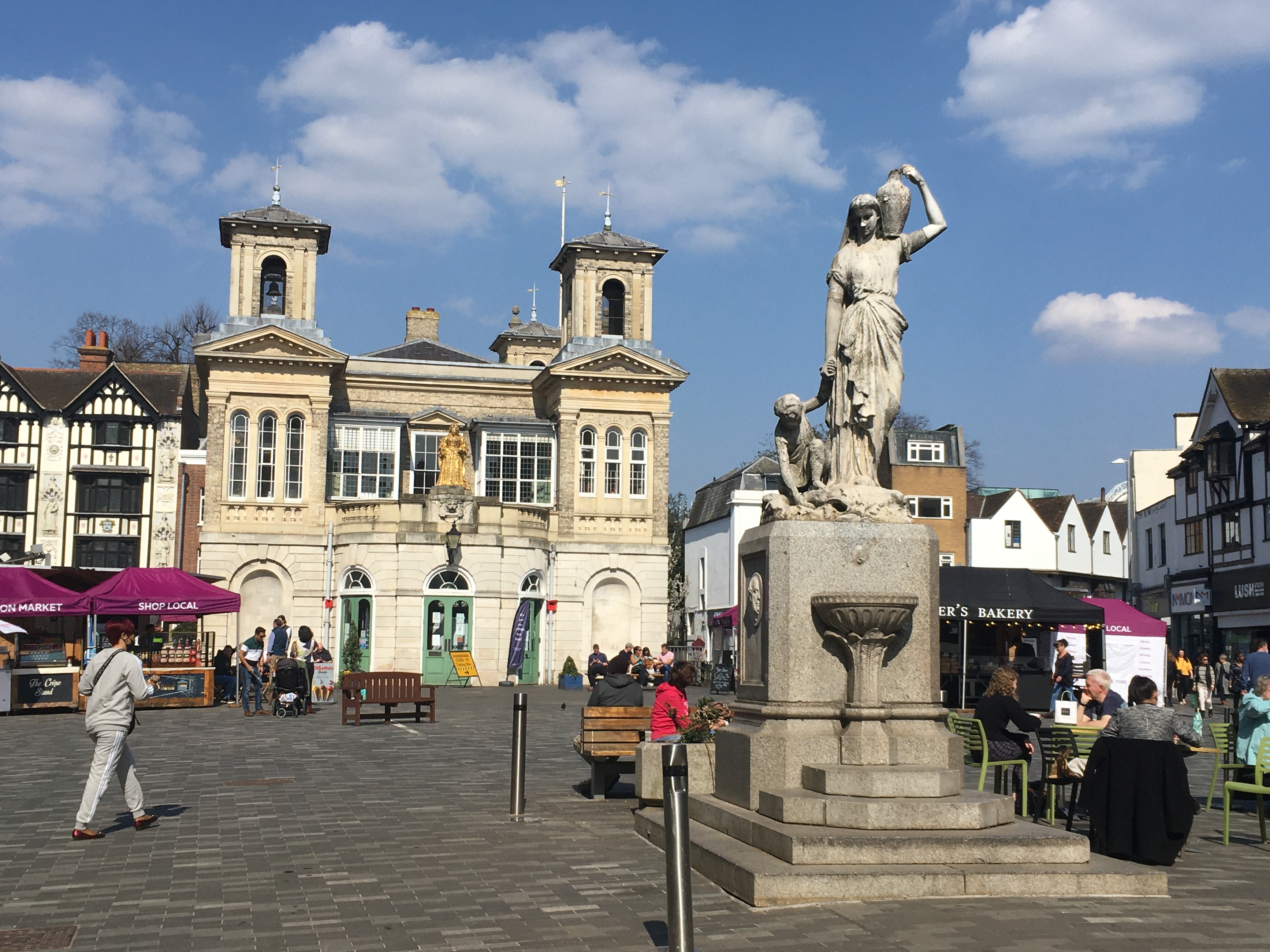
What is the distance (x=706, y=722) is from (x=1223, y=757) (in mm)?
6691

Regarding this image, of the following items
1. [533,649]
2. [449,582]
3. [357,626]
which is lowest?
[533,649]

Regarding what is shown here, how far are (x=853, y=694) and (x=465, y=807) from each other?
4.38m

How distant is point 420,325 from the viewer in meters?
53.0

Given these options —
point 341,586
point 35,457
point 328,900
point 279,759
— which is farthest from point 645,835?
point 35,457

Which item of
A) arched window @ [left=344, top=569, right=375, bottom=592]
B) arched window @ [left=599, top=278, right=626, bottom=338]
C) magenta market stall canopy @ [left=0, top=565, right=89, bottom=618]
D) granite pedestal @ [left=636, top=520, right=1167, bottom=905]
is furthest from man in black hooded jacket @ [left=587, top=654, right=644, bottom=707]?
arched window @ [left=599, top=278, right=626, bottom=338]

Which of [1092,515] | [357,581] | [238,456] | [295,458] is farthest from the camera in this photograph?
[1092,515]

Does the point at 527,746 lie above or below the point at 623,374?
below

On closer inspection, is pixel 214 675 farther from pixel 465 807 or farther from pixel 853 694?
pixel 853 694

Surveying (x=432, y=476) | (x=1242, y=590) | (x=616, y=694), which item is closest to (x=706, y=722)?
(x=616, y=694)

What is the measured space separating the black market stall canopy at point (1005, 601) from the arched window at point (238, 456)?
82.2ft

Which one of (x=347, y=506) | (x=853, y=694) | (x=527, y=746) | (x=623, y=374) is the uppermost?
(x=623, y=374)

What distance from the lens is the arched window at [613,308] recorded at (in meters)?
46.7

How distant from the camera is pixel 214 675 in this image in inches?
1110

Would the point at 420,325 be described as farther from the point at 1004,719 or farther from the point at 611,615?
the point at 1004,719
